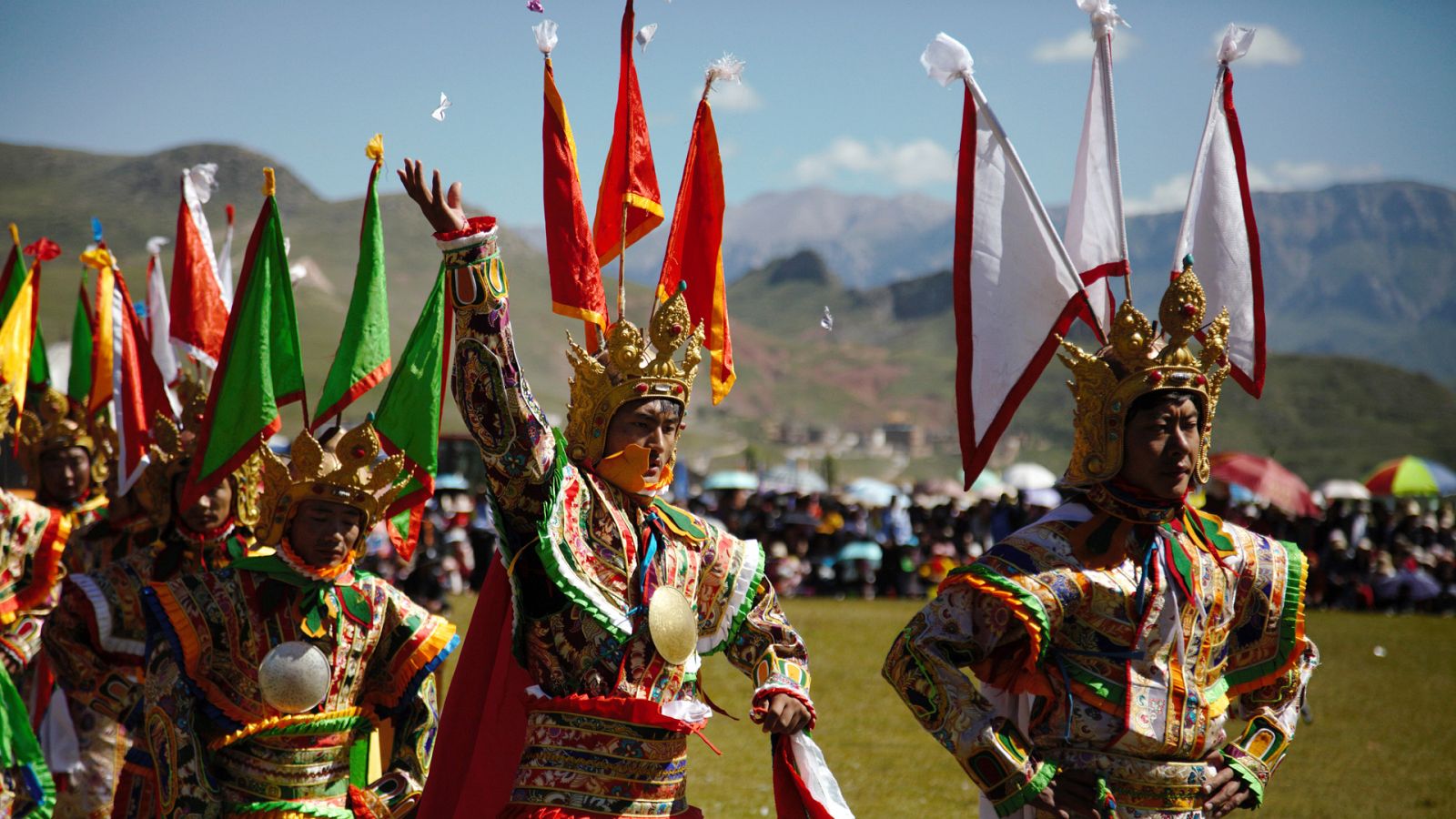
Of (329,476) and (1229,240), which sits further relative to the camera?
(329,476)

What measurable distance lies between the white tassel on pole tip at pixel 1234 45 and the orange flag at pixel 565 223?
6.88 ft

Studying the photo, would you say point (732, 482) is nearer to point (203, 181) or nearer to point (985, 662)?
point (203, 181)

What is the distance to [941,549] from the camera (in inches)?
916

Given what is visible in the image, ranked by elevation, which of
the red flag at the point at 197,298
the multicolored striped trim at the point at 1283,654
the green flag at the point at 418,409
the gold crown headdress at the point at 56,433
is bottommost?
the multicolored striped trim at the point at 1283,654

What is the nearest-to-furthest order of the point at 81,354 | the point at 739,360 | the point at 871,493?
1. the point at 81,354
2. the point at 871,493
3. the point at 739,360

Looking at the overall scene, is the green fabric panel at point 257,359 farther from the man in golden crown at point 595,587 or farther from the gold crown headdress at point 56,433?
the gold crown headdress at point 56,433

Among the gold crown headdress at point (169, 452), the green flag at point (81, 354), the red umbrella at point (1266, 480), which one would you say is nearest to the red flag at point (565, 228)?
the gold crown headdress at point (169, 452)

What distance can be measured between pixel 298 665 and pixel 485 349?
1.60 metres

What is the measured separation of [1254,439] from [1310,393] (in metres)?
8.81

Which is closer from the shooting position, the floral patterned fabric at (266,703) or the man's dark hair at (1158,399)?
the man's dark hair at (1158,399)

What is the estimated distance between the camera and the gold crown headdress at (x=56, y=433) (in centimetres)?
791

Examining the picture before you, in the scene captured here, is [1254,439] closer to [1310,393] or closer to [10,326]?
[1310,393]

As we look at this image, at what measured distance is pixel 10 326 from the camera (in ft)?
24.3

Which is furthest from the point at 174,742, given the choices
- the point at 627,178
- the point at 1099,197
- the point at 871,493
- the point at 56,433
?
the point at 871,493
